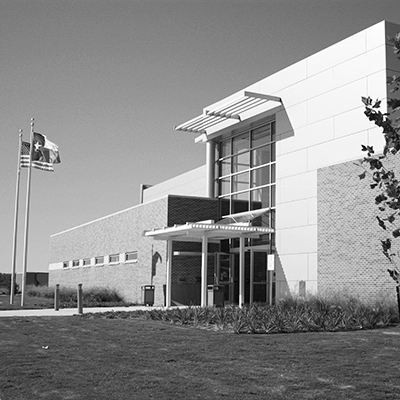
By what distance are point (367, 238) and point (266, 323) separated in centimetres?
741

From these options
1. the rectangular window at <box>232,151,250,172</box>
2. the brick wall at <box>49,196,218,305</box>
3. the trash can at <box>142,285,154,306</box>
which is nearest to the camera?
the trash can at <box>142,285,154,306</box>

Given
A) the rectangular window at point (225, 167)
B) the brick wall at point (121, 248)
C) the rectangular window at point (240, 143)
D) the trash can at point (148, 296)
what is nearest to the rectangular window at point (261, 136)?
the rectangular window at point (240, 143)

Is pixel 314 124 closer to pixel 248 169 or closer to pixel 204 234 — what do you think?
pixel 248 169

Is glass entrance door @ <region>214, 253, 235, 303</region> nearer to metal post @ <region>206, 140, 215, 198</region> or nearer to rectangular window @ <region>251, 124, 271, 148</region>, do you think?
metal post @ <region>206, 140, 215, 198</region>

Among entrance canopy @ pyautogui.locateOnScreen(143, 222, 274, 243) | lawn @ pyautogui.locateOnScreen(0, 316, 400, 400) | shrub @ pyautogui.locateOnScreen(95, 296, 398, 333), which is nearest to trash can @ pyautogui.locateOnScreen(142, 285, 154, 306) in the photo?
entrance canopy @ pyautogui.locateOnScreen(143, 222, 274, 243)

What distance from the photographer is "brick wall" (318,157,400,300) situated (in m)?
20.5

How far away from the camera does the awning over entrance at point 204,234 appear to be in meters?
25.4

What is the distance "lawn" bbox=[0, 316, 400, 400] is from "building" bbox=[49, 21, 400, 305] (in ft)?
25.3

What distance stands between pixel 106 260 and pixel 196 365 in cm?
2920

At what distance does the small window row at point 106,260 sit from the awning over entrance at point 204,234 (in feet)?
19.5

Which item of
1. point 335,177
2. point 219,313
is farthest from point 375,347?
point 335,177

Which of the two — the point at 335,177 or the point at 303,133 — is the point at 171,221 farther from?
the point at 335,177

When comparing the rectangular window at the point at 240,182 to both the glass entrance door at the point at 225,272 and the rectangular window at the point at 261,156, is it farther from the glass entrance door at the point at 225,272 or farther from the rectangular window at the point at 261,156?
the glass entrance door at the point at 225,272

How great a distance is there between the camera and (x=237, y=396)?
26.0 ft
